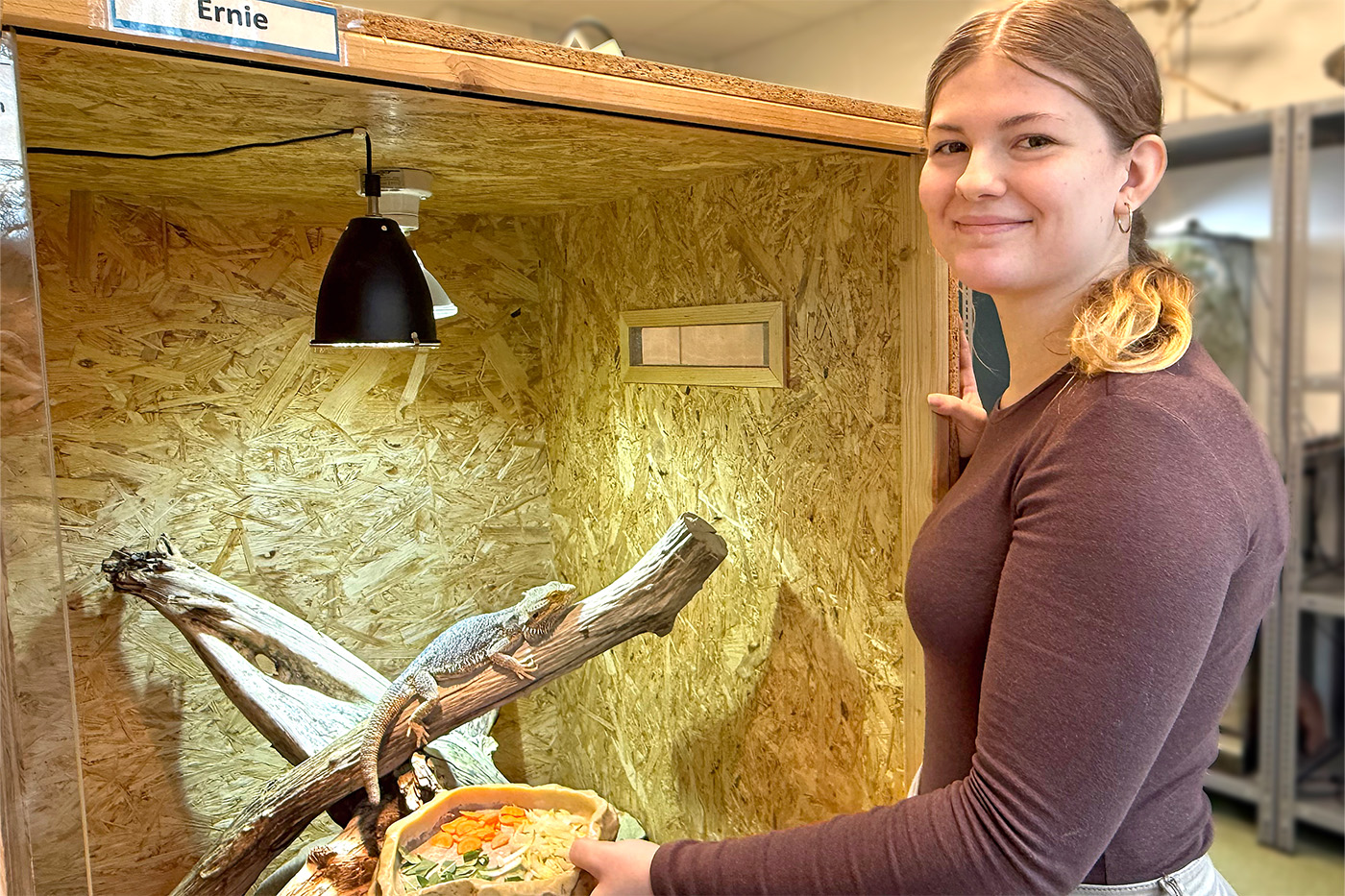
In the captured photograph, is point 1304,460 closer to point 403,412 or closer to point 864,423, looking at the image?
point 864,423

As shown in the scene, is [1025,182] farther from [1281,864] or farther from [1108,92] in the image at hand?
[1281,864]

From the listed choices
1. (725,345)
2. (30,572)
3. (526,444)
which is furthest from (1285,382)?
(30,572)

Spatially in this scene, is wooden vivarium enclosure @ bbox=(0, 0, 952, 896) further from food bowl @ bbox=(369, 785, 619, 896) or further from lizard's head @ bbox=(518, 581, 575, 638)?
food bowl @ bbox=(369, 785, 619, 896)

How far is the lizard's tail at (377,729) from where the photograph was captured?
3.68 feet

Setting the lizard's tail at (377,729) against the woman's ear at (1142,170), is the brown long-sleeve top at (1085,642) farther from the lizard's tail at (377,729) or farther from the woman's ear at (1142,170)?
the lizard's tail at (377,729)

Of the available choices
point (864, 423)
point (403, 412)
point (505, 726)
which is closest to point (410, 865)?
point (505, 726)

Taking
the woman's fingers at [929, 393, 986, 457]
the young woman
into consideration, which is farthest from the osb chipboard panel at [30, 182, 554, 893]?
the young woman

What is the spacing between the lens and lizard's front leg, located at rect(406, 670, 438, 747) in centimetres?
116

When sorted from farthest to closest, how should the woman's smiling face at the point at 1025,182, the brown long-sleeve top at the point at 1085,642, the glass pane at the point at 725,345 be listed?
the glass pane at the point at 725,345
the woman's smiling face at the point at 1025,182
the brown long-sleeve top at the point at 1085,642

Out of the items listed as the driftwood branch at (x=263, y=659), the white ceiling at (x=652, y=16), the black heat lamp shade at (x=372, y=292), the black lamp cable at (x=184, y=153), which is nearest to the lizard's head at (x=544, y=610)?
the driftwood branch at (x=263, y=659)

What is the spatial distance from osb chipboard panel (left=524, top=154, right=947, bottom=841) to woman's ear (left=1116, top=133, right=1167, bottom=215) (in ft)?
1.27

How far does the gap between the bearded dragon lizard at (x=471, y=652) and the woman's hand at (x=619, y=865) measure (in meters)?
0.39

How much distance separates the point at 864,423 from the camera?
4.15ft

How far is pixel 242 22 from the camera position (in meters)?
0.70
